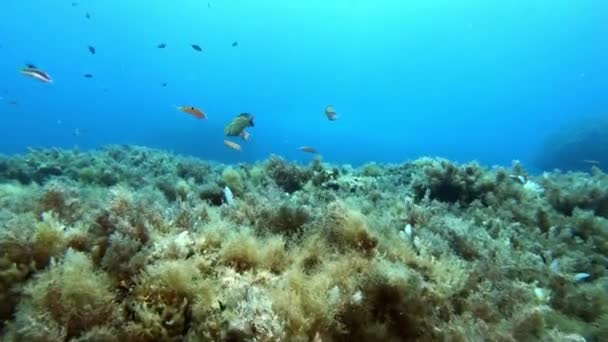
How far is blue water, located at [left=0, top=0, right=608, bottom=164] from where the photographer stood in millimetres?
106125

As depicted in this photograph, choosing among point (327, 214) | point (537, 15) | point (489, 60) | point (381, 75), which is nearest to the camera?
point (327, 214)

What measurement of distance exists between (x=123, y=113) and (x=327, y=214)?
498 ft

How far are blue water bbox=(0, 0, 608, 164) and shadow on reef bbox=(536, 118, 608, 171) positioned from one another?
5402 centimetres

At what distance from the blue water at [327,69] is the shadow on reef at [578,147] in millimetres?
54020

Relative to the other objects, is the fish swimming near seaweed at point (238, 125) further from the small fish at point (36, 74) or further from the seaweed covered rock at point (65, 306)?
the seaweed covered rock at point (65, 306)

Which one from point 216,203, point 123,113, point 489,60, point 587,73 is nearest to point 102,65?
point 123,113

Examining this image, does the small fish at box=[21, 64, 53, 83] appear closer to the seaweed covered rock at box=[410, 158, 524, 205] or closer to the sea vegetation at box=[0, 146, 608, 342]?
the sea vegetation at box=[0, 146, 608, 342]

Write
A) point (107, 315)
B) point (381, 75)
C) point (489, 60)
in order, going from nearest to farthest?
point (107, 315), point (489, 60), point (381, 75)

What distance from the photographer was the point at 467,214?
18.1 feet

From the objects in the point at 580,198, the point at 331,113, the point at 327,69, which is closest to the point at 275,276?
the point at 580,198

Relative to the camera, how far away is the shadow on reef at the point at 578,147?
95.7 ft

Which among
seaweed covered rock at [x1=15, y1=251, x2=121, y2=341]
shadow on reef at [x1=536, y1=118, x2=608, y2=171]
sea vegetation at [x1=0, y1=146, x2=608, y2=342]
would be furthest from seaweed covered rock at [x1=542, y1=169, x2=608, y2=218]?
shadow on reef at [x1=536, y1=118, x2=608, y2=171]

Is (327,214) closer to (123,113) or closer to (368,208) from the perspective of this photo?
(368,208)

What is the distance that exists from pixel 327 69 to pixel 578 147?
449 ft
